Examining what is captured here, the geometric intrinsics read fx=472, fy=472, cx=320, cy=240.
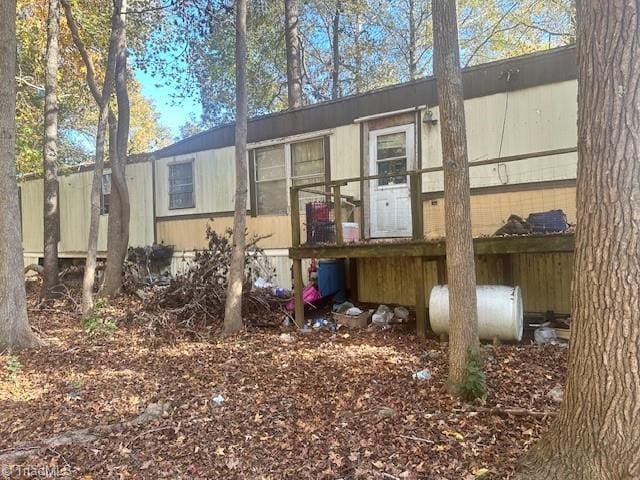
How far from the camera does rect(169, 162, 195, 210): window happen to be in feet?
36.9

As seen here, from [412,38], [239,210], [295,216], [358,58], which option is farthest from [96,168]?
[412,38]

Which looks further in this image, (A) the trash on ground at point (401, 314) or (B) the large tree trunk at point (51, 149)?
(B) the large tree trunk at point (51, 149)

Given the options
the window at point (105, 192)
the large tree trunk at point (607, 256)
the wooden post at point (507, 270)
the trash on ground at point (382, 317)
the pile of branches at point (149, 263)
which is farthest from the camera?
the window at point (105, 192)

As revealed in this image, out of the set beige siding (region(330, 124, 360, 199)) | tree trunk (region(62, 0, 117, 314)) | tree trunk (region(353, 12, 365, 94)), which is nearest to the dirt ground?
tree trunk (region(62, 0, 117, 314))

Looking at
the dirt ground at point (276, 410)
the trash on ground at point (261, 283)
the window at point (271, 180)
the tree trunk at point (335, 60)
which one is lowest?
the dirt ground at point (276, 410)

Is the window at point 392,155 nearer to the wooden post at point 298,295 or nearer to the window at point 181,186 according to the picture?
the wooden post at point 298,295

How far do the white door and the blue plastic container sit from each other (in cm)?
89

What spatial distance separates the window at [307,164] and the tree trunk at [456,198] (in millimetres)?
5125

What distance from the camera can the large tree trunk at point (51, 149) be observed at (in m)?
10.1

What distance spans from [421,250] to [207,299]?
3.79m

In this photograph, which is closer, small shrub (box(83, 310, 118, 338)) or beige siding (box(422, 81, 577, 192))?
beige siding (box(422, 81, 577, 192))

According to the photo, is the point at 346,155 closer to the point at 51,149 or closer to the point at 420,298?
the point at 420,298

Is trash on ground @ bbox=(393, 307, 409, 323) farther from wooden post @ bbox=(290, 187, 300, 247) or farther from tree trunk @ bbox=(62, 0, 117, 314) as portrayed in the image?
tree trunk @ bbox=(62, 0, 117, 314)

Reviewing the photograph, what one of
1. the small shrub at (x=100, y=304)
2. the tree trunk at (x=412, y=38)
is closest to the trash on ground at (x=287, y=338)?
the small shrub at (x=100, y=304)
